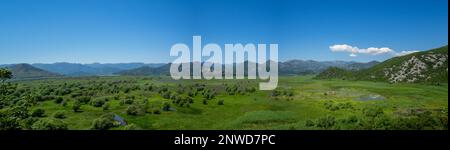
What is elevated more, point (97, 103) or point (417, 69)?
point (417, 69)

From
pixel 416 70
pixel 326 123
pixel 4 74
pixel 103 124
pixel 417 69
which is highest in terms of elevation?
pixel 417 69

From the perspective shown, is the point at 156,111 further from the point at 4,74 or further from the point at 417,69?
the point at 417,69

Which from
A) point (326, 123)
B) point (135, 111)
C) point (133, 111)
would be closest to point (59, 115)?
point (133, 111)

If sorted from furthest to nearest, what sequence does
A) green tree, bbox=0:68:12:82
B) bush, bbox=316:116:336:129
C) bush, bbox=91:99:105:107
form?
bush, bbox=91:99:105:107 < bush, bbox=316:116:336:129 < green tree, bbox=0:68:12:82

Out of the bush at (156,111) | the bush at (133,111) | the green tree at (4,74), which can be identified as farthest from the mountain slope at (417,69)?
the green tree at (4,74)

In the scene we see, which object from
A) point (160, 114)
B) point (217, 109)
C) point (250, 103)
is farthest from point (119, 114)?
point (250, 103)

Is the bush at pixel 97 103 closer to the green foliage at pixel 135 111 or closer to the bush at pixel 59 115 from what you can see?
the green foliage at pixel 135 111

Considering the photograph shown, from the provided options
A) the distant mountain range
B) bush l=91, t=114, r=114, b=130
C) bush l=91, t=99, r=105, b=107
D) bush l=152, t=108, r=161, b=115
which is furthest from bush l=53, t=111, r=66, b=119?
the distant mountain range

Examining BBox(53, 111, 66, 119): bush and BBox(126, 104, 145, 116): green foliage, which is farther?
BBox(126, 104, 145, 116): green foliage

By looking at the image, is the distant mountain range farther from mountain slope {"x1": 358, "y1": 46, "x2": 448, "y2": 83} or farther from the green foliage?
the green foliage

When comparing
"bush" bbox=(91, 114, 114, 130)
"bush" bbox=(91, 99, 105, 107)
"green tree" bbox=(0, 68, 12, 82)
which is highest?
"green tree" bbox=(0, 68, 12, 82)
